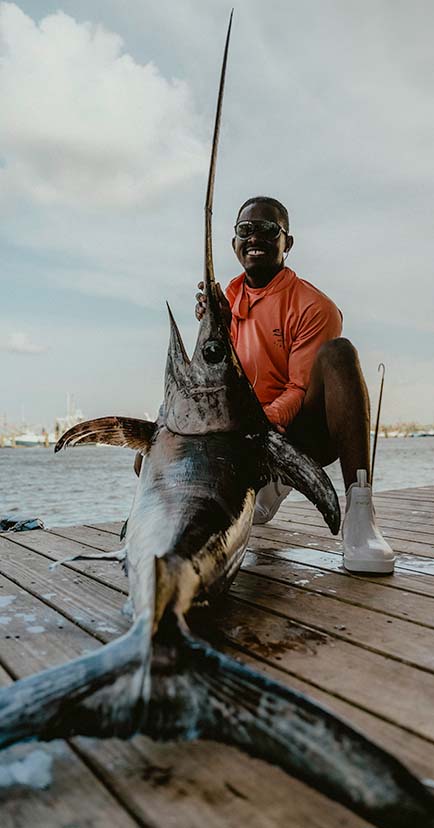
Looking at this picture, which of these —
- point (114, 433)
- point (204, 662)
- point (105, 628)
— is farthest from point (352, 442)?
point (204, 662)

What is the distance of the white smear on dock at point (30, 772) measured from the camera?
112cm

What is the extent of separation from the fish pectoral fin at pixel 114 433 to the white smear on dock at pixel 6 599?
1.86 feet

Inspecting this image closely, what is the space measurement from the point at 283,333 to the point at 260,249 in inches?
18.9

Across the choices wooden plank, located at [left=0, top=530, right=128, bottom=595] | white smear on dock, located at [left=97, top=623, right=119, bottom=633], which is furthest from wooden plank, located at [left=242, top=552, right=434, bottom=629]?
white smear on dock, located at [left=97, top=623, right=119, bottom=633]

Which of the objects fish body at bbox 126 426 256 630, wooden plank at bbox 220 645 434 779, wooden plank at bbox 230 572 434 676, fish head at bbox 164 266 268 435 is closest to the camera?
wooden plank at bbox 220 645 434 779

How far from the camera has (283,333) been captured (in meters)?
3.21

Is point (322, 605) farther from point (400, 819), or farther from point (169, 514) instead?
point (400, 819)

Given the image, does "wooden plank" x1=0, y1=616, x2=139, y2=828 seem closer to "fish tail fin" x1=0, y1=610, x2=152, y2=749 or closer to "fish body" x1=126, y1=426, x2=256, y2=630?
"fish tail fin" x1=0, y1=610, x2=152, y2=749

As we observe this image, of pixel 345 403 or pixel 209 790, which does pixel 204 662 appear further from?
pixel 345 403

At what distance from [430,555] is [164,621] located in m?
2.02

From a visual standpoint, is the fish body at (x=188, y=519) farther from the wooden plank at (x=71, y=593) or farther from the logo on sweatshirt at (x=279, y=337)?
the logo on sweatshirt at (x=279, y=337)

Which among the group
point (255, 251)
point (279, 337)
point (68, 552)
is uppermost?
point (255, 251)

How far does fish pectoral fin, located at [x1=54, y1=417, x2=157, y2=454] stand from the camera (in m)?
2.43

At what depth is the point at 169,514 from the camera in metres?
1.93
